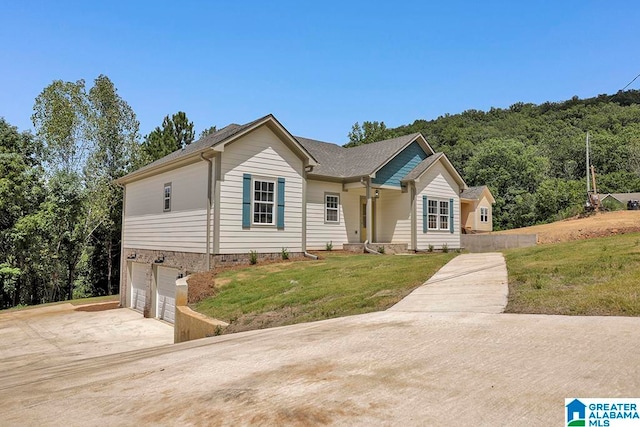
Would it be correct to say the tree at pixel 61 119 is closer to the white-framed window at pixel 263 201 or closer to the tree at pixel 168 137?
the tree at pixel 168 137

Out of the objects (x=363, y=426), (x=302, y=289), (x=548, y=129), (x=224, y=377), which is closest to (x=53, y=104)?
(x=302, y=289)

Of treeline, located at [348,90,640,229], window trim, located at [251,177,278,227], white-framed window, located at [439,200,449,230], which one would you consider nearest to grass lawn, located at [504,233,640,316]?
window trim, located at [251,177,278,227]

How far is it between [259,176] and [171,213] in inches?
175

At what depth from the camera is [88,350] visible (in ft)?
40.2

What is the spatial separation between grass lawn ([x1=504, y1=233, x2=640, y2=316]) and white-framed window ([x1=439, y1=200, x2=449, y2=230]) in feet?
36.0

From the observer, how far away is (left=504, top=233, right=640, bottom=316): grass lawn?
21.7ft

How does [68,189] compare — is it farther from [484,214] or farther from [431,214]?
[484,214]

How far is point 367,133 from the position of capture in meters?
49.4

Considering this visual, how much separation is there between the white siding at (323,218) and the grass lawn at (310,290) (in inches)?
160

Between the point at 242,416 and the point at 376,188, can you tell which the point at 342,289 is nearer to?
the point at 242,416

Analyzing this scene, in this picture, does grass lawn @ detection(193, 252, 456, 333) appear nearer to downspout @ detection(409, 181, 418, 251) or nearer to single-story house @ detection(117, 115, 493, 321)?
single-story house @ detection(117, 115, 493, 321)

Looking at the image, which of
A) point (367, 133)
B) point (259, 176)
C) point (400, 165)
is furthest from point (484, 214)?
point (259, 176)

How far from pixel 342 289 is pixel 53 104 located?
29924 millimetres

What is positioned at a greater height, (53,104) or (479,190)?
(53,104)
